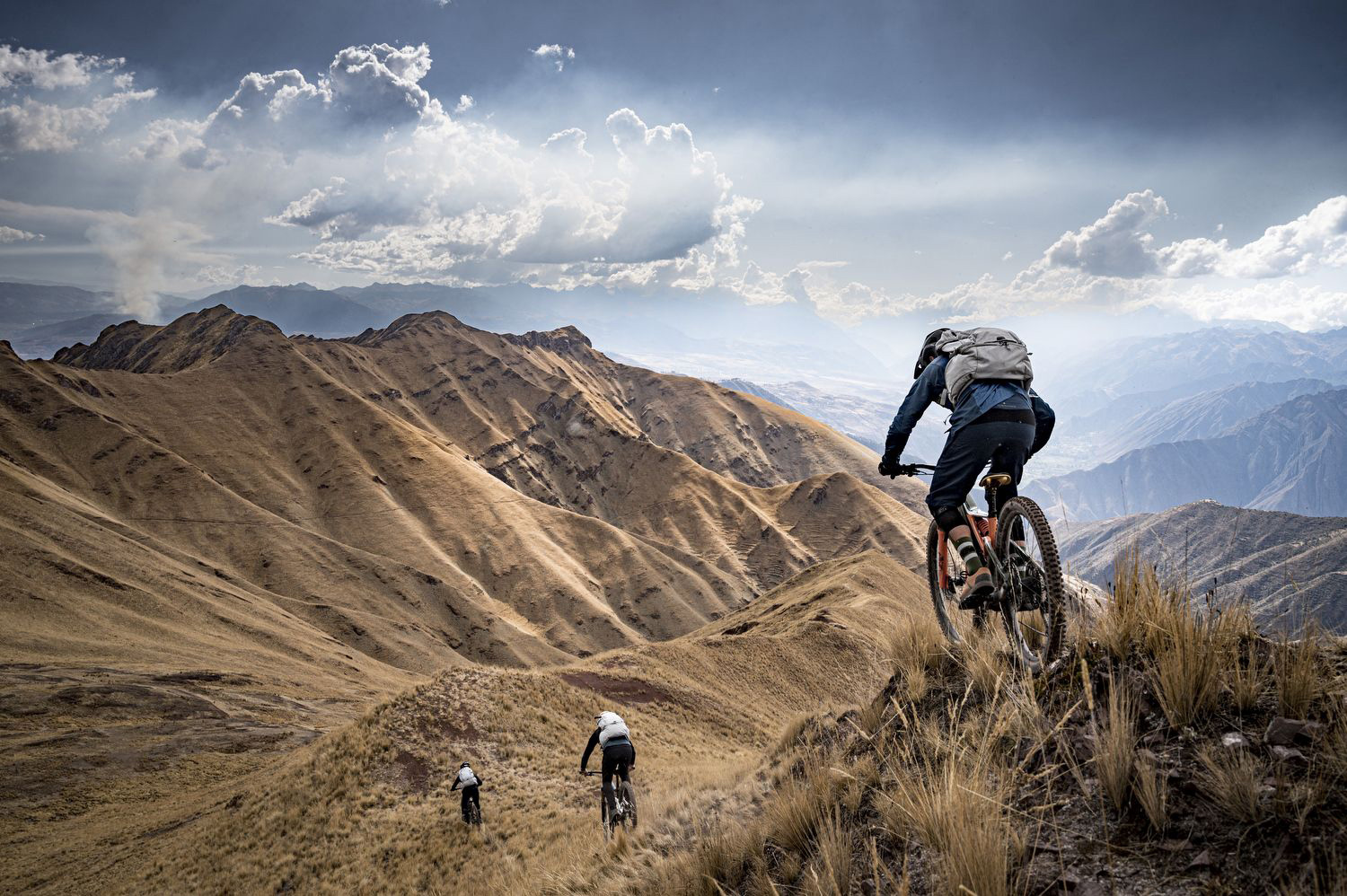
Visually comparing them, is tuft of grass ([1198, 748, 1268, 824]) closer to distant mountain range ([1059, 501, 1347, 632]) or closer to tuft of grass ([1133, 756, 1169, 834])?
tuft of grass ([1133, 756, 1169, 834])

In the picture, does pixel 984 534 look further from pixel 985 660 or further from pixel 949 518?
pixel 985 660

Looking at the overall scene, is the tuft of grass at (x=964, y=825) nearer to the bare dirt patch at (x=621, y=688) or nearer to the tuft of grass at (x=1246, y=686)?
the tuft of grass at (x=1246, y=686)

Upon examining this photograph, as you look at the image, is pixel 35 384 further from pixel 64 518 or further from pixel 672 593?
pixel 672 593

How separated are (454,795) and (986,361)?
17.0 meters

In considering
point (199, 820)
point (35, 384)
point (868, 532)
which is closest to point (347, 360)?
point (35, 384)

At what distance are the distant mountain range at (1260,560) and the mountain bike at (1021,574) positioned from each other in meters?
0.23

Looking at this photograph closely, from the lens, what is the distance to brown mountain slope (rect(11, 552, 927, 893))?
31.3 feet

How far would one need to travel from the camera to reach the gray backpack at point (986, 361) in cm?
479

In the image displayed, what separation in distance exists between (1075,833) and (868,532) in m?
135

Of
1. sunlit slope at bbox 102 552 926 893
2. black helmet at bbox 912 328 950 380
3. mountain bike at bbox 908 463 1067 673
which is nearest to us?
mountain bike at bbox 908 463 1067 673

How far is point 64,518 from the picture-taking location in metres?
66.6

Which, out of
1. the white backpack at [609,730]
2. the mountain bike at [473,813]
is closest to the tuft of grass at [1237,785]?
the white backpack at [609,730]

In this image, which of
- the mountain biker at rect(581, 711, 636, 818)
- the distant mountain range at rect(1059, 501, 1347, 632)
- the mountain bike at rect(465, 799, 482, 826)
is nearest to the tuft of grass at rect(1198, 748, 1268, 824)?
the distant mountain range at rect(1059, 501, 1347, 632)

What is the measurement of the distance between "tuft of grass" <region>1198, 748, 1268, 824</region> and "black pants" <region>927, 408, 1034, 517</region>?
85.8 inches
